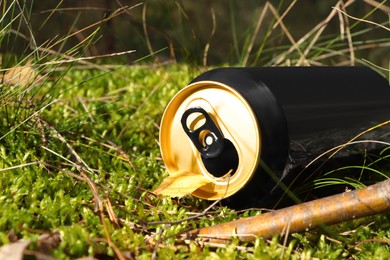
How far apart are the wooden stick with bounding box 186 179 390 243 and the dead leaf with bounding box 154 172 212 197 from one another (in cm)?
22

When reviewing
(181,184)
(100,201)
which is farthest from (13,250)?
(181,184)

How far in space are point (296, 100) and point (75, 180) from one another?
0.79 metres

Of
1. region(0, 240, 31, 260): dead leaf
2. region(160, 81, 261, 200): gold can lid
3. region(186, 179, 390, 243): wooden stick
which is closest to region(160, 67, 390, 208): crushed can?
region(160, 81, 261, 200): gold can lid

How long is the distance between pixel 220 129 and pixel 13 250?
2.50 ft

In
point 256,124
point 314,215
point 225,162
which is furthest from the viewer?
point 225,162

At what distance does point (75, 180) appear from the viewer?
2.05 metres

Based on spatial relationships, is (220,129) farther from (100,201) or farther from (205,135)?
(100,201)

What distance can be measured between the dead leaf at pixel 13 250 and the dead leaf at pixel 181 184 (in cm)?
60

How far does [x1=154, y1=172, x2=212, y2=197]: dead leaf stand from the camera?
188 cm

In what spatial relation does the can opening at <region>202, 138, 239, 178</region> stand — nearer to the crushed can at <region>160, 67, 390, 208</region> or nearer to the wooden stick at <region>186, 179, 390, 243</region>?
the crushed can at <region>160, 67, 390, 208</region>

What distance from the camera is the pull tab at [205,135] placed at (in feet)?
6.13

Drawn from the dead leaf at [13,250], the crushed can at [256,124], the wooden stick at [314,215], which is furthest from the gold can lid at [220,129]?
the dead leaf at [13,250]

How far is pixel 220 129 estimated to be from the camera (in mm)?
1881

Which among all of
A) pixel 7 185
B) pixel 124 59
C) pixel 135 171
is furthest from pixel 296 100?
pixel 124 59
